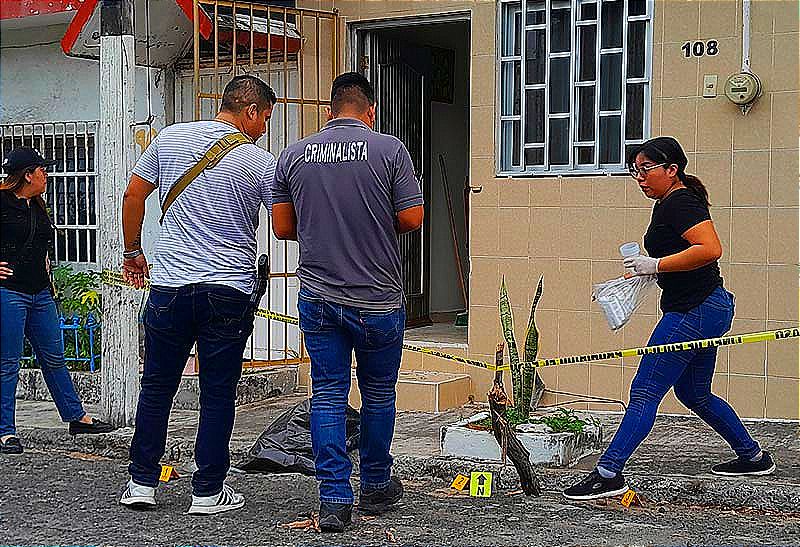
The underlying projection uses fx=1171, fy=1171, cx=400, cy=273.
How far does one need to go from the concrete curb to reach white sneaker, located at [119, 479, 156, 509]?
1250mm

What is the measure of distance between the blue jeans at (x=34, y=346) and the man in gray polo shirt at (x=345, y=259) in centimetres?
259

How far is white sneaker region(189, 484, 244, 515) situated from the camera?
5.69m

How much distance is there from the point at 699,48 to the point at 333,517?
4.20m

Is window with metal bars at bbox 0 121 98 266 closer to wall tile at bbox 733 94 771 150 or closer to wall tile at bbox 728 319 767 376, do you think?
wall tile at bbox 733 94 771 150

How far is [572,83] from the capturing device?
816 cm

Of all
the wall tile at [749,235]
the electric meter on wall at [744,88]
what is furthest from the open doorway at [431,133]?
the wall tile at [749,235]

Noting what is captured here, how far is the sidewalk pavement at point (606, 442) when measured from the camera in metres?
6.01

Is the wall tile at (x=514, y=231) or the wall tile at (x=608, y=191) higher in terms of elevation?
the wall tile at (x=608, y=191)

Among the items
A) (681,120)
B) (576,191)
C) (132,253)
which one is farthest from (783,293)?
(132,253)

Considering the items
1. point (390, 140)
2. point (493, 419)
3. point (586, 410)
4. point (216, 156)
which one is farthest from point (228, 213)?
point (586, 410)

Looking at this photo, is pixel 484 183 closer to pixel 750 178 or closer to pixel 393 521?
pixel 750 178

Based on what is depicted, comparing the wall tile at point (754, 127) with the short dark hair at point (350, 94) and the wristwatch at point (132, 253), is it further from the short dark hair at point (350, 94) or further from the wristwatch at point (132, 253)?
the wristwatch at point (132, 253)

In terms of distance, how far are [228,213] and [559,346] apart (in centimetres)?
339

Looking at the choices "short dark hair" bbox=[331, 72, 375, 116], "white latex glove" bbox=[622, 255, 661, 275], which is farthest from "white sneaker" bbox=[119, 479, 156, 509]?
"white latex glove" bbox=[622, 255, 661, 275]
